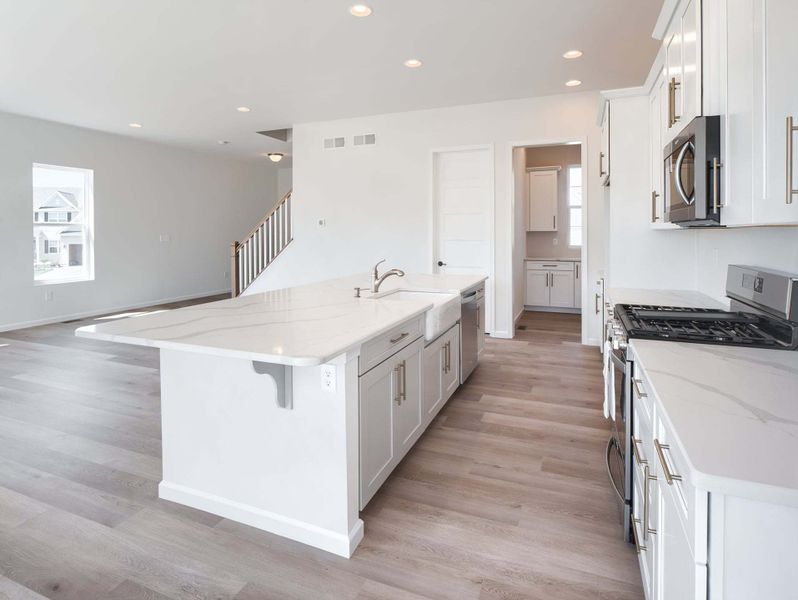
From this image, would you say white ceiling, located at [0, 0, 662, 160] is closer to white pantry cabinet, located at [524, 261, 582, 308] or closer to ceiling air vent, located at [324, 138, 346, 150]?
ceiling air vent, located at [324, 138, 346, 150]

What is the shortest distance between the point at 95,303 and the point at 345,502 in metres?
7.40

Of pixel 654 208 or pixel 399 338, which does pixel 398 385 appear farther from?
pixel 654 208

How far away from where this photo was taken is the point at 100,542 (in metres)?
1.98

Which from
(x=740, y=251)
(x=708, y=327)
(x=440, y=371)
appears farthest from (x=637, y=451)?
(x=440, y=371)

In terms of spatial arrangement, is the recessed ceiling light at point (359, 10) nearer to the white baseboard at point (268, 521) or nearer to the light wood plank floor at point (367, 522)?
the light wood plank floor at point (367, 522)

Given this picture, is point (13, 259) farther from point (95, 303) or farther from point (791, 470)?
point (791, 470)

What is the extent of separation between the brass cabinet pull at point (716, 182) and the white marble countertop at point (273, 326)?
130 centimetres

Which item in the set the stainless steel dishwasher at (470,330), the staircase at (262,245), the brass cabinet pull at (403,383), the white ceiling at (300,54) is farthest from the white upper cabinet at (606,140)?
the staircase at (262,245)

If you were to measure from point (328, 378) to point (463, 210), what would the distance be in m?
4.70

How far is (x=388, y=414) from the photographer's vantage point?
2283mm

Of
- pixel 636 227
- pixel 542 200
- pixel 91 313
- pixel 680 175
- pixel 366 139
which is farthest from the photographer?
pixel 542 200

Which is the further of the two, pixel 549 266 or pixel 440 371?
pixel 549 266

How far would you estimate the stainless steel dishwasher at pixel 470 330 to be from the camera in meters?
3.73

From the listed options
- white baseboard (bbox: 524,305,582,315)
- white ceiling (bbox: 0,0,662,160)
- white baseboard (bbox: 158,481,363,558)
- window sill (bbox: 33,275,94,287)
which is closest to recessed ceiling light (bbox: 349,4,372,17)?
white ceiling (bbox: 0,0,662,160)
